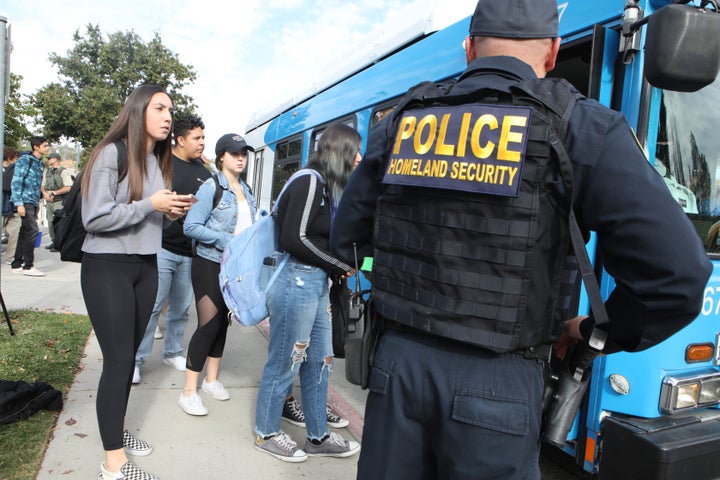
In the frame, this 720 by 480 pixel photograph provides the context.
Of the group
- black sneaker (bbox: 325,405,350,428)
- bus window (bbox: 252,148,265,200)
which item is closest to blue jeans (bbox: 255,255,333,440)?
black sneaker (bbox: 325,405,350,428)

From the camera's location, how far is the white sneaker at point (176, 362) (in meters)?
4.60

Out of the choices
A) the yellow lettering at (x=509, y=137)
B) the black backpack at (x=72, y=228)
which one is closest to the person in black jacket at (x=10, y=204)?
the black backpack at (x=72, y=228)

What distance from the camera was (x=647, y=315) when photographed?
1362 mm

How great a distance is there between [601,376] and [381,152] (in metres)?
1.73

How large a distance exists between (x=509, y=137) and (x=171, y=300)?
3.93 metres

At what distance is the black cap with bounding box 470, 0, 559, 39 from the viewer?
148 centimetres

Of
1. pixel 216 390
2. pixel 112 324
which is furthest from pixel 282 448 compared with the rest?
pixel 112 324

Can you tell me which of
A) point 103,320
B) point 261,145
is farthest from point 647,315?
point 261,145

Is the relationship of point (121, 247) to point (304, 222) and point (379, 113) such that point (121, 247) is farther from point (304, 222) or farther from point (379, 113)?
point (379, 113)

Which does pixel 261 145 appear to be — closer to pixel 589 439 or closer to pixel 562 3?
pixel 562 3

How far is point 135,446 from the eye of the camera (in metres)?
3.09

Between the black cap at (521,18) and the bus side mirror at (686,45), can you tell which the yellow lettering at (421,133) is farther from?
the bus side mirror at (686,45)

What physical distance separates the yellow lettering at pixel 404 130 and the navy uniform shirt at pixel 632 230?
0.23m

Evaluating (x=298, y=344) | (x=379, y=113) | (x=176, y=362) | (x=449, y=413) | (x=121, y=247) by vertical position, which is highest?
(x=379, y=113)
